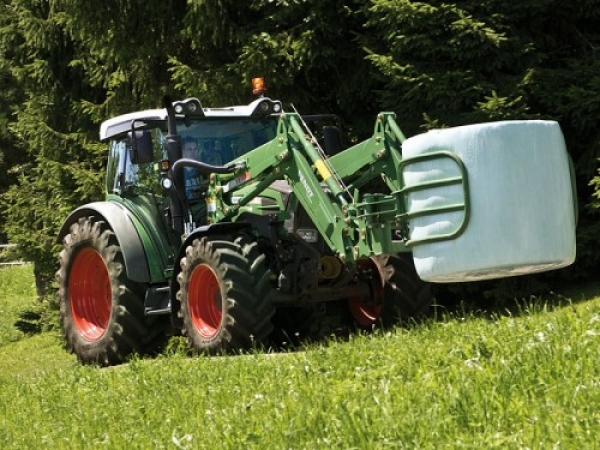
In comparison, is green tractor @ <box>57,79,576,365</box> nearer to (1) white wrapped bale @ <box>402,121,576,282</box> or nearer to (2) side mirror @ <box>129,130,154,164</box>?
(2) side mirror @ <box>129,130,154,164</box>

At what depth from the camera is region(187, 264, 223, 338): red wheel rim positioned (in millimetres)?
10617

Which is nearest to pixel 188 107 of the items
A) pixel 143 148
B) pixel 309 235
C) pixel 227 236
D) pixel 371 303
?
pixel 143 148

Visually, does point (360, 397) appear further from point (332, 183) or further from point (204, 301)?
point (204, 301)

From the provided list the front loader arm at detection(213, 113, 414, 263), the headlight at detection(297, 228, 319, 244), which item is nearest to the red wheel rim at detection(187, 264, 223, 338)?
the front loader arm at detection(213, 113, 414, 263)

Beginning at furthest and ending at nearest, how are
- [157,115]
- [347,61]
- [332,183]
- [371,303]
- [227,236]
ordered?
[347,61] → [157,115] → [371,303] → [227,236] → [332,183]

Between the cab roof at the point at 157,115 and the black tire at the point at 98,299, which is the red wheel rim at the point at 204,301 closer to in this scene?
the black tire at the point at 98,299

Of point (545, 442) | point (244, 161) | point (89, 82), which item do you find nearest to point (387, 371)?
point (545, 442)

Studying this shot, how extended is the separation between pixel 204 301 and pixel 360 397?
4.80 m

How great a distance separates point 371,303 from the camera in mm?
11438

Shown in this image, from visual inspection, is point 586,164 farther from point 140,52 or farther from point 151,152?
point 140,52

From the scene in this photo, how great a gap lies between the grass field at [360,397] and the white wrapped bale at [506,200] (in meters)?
0.43

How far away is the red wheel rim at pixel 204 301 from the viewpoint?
1062 cm

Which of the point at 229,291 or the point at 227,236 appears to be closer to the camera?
the point at 229,291

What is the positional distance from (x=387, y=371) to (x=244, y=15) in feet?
29.8
